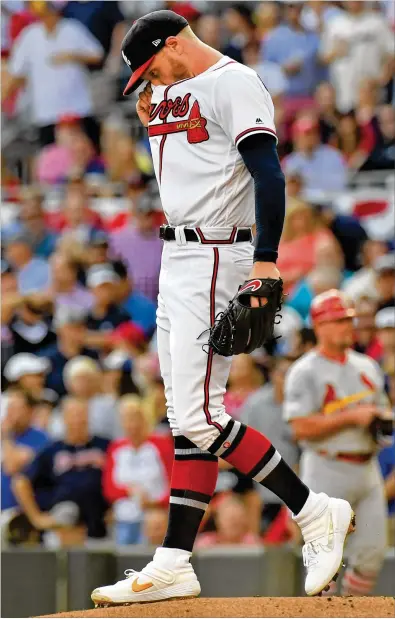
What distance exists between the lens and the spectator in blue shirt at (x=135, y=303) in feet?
30.6

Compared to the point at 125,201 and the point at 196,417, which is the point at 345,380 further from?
the point at 125,201

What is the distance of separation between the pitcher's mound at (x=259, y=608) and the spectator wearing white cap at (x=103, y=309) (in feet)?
16.5

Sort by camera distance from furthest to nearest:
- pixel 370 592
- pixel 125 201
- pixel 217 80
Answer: pixel 125 201 → pixel 370 592 → pixel 217 80

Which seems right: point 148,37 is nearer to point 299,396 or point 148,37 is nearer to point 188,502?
point 188,502

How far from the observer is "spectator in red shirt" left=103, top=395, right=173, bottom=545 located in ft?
25.1

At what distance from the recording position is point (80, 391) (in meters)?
8.39

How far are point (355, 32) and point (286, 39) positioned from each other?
27.1 inches

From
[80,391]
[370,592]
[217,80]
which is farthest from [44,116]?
[217,80]

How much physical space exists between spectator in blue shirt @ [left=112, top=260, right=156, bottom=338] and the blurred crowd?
1 centimetres

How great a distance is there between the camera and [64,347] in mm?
9078

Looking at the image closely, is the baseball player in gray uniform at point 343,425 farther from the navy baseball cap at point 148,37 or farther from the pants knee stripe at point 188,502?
the navy baseball cap at point 148,37

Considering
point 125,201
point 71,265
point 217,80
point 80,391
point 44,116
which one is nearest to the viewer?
point 217,80

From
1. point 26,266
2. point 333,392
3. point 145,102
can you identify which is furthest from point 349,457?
point 26,266

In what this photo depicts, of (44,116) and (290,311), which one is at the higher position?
(44,116)
